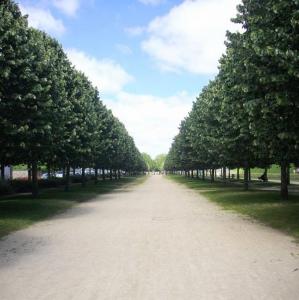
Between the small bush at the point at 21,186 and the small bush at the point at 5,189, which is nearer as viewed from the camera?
the small bush at the point at 5,189

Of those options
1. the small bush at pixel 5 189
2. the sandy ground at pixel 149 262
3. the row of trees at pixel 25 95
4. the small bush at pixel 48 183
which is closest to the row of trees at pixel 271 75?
the sandy ground at pixel 149 262

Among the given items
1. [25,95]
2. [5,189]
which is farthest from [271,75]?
[5,189]

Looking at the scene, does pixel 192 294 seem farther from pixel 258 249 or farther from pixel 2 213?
pixel 2 213

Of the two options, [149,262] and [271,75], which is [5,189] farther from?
[149,262]

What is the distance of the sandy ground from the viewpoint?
780 centimetres

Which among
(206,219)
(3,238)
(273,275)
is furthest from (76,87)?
(273,275)

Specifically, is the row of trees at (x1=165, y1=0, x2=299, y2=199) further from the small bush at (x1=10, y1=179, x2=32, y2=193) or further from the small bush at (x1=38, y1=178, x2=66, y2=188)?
the small bush at (x1=38, y1=178, x2=66, y2=188)

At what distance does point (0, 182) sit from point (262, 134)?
A: 73.8 ft

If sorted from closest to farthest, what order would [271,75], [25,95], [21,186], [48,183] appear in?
[271,75]
[25,95]
[21,186]
[48,183]

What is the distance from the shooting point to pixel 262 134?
55.5 ft

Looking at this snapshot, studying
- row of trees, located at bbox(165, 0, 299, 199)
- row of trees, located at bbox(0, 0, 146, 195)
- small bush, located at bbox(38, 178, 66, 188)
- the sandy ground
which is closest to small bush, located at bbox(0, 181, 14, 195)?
row of trees, located at bbox(0, 0, 146, 195)

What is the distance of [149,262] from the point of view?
10.1 m

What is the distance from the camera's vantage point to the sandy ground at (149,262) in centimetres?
780

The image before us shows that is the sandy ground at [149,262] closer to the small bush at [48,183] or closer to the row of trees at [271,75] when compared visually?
the row of trees at [271,75]
